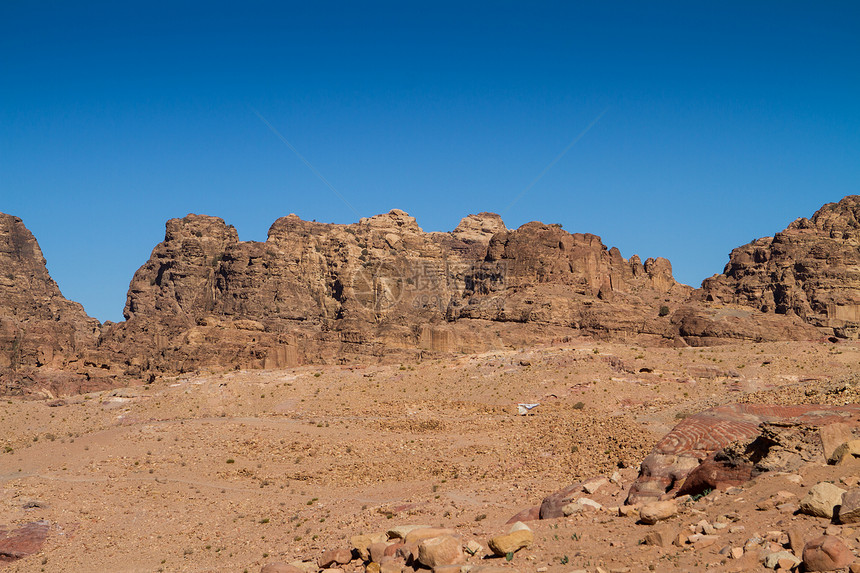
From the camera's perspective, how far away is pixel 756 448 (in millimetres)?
16391

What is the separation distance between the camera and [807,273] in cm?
10225

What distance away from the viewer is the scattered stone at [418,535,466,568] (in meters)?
13.6

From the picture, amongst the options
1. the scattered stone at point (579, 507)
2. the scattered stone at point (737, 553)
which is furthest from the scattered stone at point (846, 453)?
the scattered stone at point (579, 507)

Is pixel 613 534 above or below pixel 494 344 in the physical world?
below

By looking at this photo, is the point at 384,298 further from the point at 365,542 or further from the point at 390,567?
the point at 390,567

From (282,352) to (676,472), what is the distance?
2437 inches

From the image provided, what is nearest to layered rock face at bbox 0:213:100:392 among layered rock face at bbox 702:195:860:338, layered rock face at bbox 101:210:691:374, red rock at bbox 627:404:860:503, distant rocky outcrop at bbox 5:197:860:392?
distant rocky outcrop at bbox 5:197:860:392

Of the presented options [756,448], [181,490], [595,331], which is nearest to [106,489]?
[181,490]

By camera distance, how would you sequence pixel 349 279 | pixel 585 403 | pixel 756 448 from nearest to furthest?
pixel 756 448
pixel 585 403
pixel 349 279

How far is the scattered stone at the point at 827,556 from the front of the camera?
1065 centimetres

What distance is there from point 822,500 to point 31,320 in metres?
108

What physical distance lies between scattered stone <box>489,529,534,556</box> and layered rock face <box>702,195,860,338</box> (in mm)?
86493

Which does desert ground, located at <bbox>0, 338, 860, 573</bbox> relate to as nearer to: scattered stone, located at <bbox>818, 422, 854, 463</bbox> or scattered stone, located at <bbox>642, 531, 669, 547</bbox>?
scattered stone, located at <bbox>642, 531, 669, 547</bbox>

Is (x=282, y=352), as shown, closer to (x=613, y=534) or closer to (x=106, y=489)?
(x=106, y=489)
